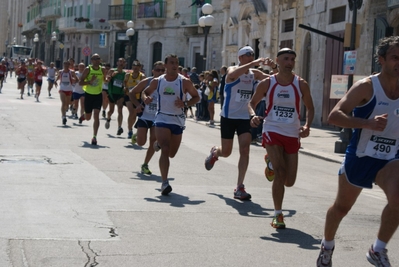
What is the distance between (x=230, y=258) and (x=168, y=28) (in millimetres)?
49017

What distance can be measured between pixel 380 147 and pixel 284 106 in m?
2.72

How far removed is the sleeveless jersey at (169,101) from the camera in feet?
36.3

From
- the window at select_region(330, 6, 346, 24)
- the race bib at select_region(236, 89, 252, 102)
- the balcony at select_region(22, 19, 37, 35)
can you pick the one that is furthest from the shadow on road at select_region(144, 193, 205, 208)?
Answer: the balcony at select_region(22, 19, 37, 35)

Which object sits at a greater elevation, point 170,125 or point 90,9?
point 90,9

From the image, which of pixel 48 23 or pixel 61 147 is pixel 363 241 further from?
→ pixel 48 23

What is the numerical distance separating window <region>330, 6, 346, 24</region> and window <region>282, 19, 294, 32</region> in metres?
4.04

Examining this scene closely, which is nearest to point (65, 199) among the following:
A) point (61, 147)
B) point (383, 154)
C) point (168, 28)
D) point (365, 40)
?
point (383, 154)

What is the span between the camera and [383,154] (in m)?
6.32

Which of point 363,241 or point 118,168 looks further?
point 118,168

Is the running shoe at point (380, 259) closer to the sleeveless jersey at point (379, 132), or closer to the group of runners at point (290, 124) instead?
the group of runners at point (290, 124)

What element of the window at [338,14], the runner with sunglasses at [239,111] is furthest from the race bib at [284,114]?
the window at [338,14]

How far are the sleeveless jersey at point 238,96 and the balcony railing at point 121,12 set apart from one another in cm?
4990

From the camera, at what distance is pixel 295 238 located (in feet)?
26.5

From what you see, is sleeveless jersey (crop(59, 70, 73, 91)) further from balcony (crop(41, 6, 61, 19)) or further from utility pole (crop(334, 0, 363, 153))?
balcony (crop(41, 6, 61, 19))
